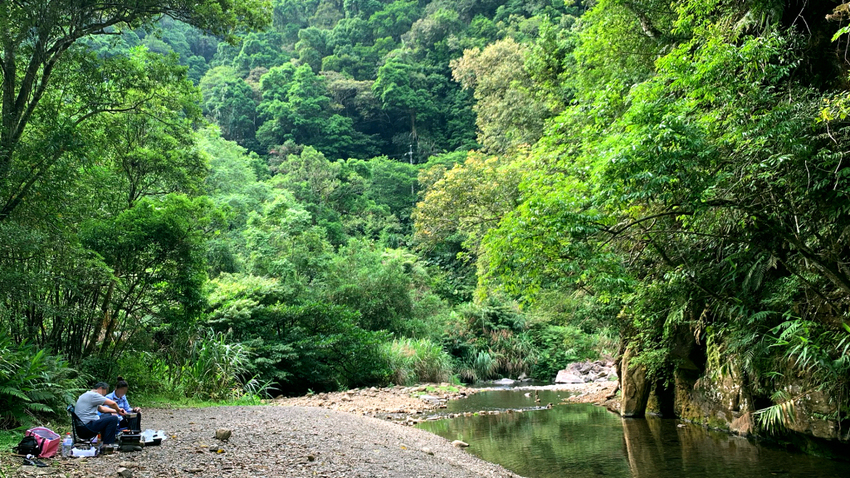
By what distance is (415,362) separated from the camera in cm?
1750

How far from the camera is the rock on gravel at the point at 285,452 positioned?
Result: 4773mm

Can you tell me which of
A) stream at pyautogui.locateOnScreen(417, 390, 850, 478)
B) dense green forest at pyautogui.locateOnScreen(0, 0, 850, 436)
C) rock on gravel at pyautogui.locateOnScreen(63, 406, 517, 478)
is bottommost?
stream at pyautogui.locateOnScreen(417, 390, 850, 478)

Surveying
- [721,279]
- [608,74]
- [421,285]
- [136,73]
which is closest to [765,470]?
[721,279]

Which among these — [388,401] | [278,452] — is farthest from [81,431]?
[388,401]

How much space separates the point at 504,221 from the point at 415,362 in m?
10.5

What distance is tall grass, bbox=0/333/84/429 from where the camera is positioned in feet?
19.9

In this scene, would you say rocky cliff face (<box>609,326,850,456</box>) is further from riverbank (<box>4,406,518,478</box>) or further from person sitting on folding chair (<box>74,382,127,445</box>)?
person sitting on folding chair (<box>74,382,127,445</box>)

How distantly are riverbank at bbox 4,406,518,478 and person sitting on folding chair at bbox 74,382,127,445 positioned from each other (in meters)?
0.46

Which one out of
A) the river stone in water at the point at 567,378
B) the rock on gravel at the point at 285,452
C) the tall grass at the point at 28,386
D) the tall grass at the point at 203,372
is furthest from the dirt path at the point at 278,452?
the river stone in water at the point at 567,378

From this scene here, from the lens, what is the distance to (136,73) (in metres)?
9.82

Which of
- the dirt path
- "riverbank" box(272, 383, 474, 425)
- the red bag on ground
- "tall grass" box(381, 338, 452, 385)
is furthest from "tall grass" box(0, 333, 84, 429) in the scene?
"tall grass" box(381, 338, 452, 385)

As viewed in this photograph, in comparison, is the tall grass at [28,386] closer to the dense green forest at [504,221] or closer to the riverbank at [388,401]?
the dense green forest at [504,221]

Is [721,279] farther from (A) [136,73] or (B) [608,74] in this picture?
(A) [136,73]

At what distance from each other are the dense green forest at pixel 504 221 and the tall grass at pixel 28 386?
0.04m
